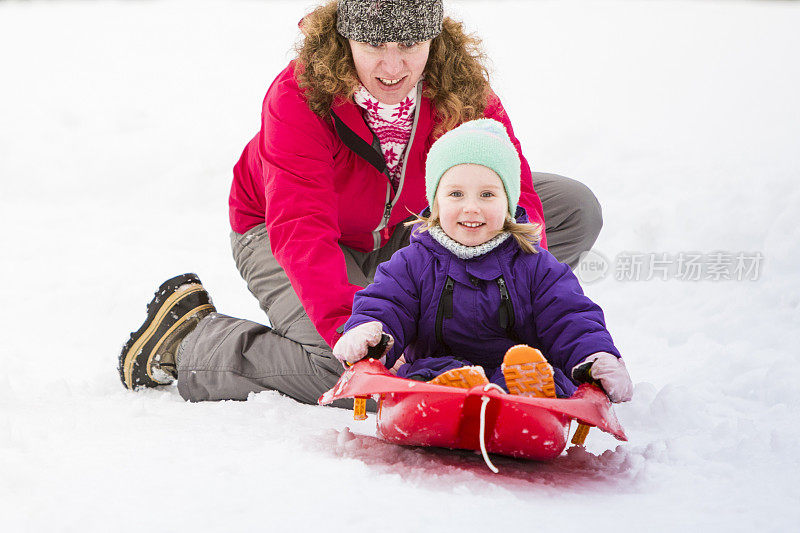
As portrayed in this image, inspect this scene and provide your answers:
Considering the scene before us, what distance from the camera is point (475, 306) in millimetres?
1994

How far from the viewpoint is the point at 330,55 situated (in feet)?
7.45

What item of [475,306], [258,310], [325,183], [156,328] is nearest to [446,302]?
[475,306]

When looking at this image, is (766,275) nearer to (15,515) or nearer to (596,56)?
(15,515)

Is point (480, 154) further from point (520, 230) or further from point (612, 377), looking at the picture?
point (612, 377)

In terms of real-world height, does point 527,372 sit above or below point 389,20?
below

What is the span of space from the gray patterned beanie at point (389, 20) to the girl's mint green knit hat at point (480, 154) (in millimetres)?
316

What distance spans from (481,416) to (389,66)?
3.43ft

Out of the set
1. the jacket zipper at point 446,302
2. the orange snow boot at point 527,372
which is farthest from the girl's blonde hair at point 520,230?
the orange snow boot at point 527,372

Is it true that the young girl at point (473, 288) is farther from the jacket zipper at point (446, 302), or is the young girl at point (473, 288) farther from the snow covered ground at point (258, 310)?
the snow covered ground at point (258, 310)

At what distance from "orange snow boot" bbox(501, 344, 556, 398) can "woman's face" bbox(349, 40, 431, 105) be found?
2.98ft

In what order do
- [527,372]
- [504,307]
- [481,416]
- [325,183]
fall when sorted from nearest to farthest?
[481,416]
[527,372]
[504,307]
[325,183]

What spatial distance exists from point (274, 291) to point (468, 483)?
123cm

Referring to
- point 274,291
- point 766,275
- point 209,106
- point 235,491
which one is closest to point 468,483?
point 235,491

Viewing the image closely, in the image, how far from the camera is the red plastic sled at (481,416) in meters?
1.63
